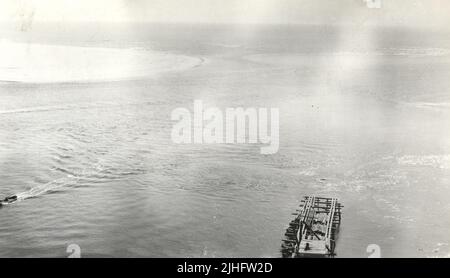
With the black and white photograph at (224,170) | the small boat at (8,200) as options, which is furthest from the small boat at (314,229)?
the small boat at (8,200)

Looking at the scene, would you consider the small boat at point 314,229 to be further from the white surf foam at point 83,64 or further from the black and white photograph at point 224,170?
the white surf foam at point 83,64

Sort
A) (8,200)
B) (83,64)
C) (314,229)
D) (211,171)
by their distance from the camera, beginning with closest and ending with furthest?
(314,229) < (8,200) < (211,171) < (83,64)

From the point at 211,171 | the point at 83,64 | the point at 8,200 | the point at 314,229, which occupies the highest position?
the point at 83,64

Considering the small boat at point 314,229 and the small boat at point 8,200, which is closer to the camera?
the small boat at point 314,229

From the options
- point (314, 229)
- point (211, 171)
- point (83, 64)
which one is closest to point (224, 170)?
point (211, 171)

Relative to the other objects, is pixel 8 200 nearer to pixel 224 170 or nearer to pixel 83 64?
pixel 224 170

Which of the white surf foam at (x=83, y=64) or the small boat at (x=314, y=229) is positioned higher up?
the white surf foam at (x=83, y=64)

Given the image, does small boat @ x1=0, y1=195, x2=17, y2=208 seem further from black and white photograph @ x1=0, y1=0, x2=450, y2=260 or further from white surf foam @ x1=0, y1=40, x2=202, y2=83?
white surf foam @ x1=0, y1=40, x2=202, y2=83

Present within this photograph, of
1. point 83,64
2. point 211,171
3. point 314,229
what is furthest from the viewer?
point 83,64
